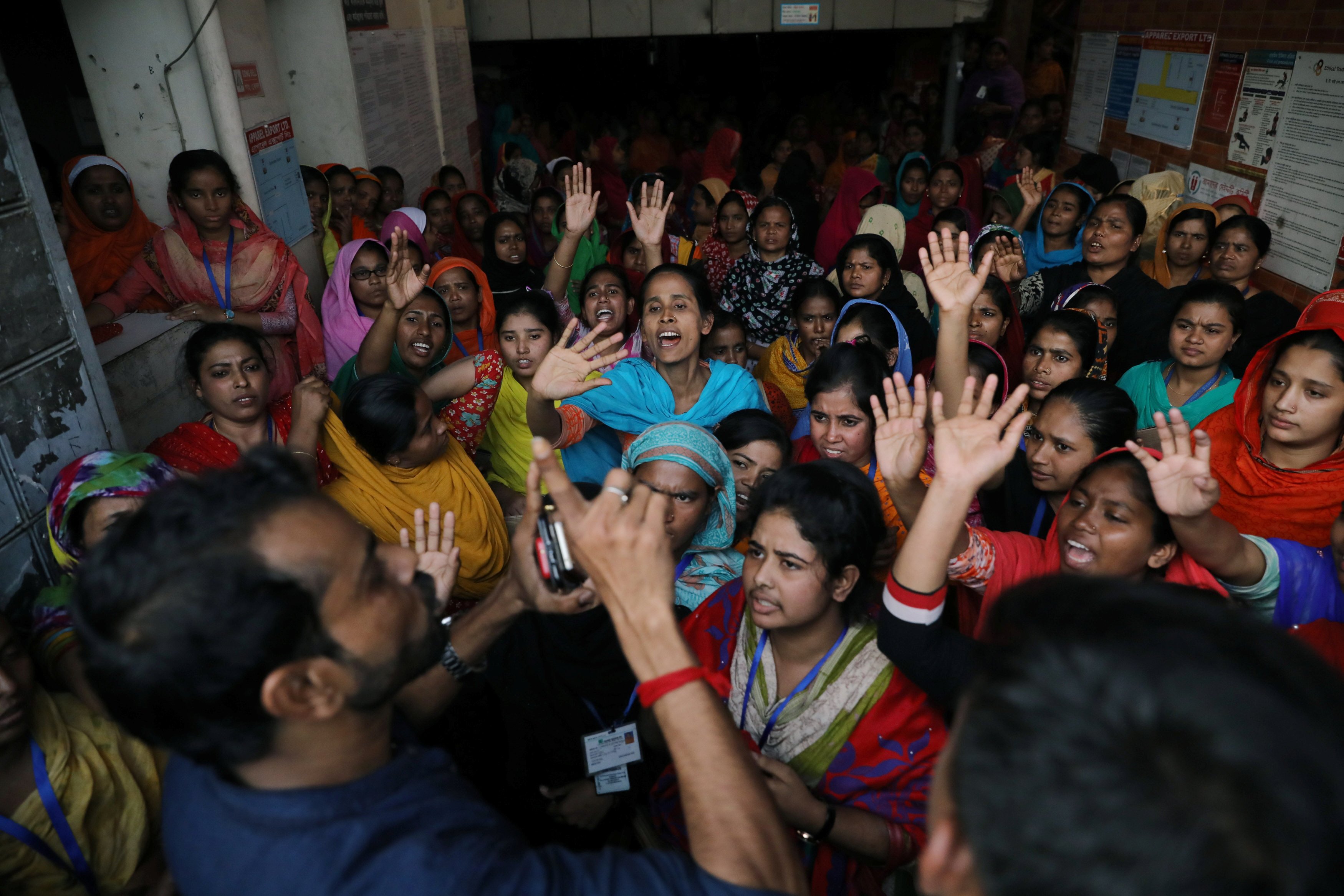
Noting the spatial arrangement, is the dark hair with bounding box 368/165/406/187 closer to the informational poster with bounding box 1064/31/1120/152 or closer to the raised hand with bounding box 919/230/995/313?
the raised hand with bounding box 919/230/995/313

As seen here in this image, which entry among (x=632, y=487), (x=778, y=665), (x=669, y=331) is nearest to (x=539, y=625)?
(x=778, y=665)

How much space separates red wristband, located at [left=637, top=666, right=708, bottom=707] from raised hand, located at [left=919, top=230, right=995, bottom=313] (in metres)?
1.69

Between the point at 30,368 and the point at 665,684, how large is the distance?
5.61 feet

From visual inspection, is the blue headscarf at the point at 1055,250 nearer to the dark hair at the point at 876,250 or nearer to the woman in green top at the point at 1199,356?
the dark hair at the point at 876,250

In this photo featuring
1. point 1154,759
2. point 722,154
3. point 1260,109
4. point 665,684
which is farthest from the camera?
point 722,154

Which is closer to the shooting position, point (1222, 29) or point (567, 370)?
point (567, 370)

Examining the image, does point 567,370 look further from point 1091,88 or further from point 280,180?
point 1091,88

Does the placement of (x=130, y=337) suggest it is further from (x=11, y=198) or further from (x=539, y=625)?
(x=539, y=625)

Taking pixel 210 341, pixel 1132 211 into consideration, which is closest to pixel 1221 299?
pixel 1132 211

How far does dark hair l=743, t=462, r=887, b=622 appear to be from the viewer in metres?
1.65

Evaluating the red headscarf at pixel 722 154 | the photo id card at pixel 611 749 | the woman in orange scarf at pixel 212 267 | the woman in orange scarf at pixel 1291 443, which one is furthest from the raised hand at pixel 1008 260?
the red headscarf at pixel 722 154

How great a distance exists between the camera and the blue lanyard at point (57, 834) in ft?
4.35

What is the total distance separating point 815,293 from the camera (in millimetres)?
3531

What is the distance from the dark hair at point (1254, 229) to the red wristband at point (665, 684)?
4114 mm
